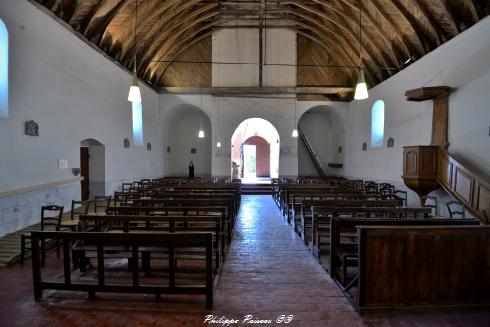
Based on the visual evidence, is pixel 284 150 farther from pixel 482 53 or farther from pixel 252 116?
pixel 482 53

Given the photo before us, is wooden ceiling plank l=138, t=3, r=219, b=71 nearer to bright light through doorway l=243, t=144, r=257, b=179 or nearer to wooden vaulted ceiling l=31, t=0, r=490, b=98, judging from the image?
wooden vaulted ceiling l=31, t=0, r=490, b=98

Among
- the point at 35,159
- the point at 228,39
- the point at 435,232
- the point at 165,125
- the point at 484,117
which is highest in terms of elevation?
the point at 228,39

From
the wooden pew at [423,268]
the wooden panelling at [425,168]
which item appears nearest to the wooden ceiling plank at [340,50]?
the wooden panelling at [425,168]

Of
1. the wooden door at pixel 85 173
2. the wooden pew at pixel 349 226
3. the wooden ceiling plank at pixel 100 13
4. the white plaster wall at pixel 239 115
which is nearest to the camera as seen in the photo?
the wooden pew at pixel 349 226

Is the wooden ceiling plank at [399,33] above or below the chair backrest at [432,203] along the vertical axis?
above

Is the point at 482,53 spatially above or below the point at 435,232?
above

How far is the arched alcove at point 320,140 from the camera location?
57.1 feet

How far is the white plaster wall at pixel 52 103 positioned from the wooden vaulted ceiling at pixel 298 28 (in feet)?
2.37

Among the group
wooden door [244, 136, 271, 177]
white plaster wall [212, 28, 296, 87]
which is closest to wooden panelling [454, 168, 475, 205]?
white plaster wall [212, 28, 296, 87]

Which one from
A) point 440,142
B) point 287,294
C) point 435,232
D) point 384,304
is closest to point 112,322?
point 287,294

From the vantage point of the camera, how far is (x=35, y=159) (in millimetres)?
6539

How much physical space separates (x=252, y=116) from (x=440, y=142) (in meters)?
9.10

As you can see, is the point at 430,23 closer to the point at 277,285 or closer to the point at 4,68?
the point at 277,285

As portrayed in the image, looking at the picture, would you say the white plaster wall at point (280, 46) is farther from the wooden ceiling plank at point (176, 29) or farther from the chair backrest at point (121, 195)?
the chair backrest at point (121, 195)
